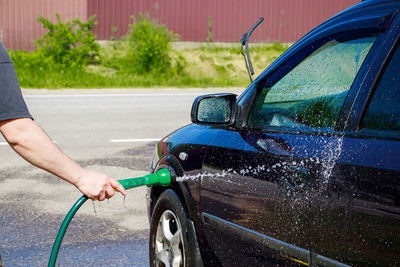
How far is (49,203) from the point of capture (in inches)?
221

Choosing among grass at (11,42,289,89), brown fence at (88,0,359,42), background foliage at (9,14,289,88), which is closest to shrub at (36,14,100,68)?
background foliage at (9,14,289,88)

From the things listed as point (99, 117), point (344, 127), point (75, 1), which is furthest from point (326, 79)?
point (75, 1)

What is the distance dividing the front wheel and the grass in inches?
529

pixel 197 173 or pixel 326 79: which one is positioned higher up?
pixel 326 79

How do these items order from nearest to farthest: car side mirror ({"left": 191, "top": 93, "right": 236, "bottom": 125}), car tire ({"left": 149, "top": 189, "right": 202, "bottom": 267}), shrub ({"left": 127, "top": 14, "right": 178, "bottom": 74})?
car side mirror ({"left": 191, "top": 93, "right": 236, "bottom": 125}) → car tire ({"left": 149, "top": 189, "right": 202, "bottom": 267}) → shrub ({"left": 127, "top": 14, "right": 178, "bottom": 74})

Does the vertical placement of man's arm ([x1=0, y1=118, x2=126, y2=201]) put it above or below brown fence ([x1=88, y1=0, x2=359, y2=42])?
below

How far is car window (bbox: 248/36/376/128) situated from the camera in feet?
7.72

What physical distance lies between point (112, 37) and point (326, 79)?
19.5 m

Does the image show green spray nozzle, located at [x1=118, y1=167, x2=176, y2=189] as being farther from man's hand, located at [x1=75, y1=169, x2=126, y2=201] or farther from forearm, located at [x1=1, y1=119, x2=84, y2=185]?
forearm, located at [x1=1, y1=119, x2=84, y2=185]

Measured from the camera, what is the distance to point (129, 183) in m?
2.60

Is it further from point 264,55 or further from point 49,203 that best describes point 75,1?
point 49,203

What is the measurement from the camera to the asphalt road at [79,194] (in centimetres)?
443

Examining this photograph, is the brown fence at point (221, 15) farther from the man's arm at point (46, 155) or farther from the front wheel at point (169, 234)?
the man's arm at point (46, 155)

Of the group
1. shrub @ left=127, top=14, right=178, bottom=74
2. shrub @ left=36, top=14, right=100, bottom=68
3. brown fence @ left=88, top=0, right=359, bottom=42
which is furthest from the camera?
brown fence @ left=88, top=0, right=359, bottom=42
